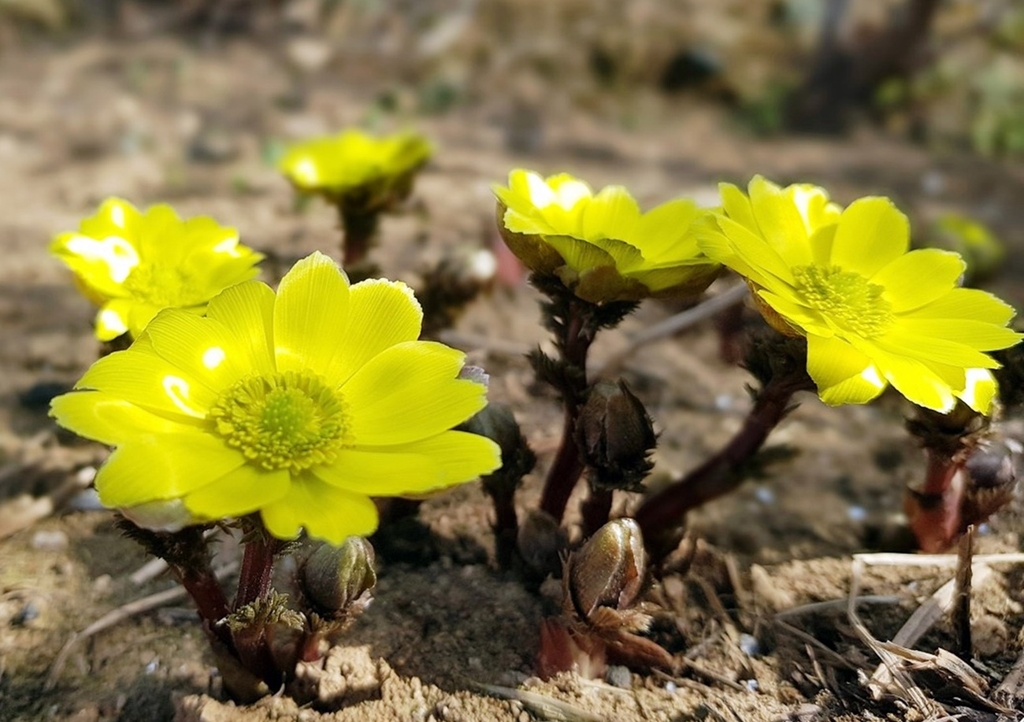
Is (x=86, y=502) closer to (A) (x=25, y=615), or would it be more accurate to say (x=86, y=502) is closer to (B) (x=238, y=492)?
(A) (x=25, y=615)

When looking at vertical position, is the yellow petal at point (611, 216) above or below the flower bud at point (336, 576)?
above

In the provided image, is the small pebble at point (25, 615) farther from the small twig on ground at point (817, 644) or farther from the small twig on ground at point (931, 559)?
the small twig on ground at point (931, 559)

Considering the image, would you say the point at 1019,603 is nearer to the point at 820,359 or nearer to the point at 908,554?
the point at 908,554

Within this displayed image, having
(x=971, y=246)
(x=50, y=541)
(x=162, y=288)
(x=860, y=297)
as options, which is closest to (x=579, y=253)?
(x=860, y=297)

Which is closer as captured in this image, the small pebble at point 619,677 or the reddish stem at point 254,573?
the reddish stem at point 254,573

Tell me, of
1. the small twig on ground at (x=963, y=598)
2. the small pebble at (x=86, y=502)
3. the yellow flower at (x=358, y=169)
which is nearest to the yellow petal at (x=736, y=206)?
the small twig on ground at (x=963, y=598)

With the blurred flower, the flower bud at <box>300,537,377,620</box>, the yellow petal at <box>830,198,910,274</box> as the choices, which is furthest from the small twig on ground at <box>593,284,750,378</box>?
the flower bud at <box>300,537,377,620</box>
